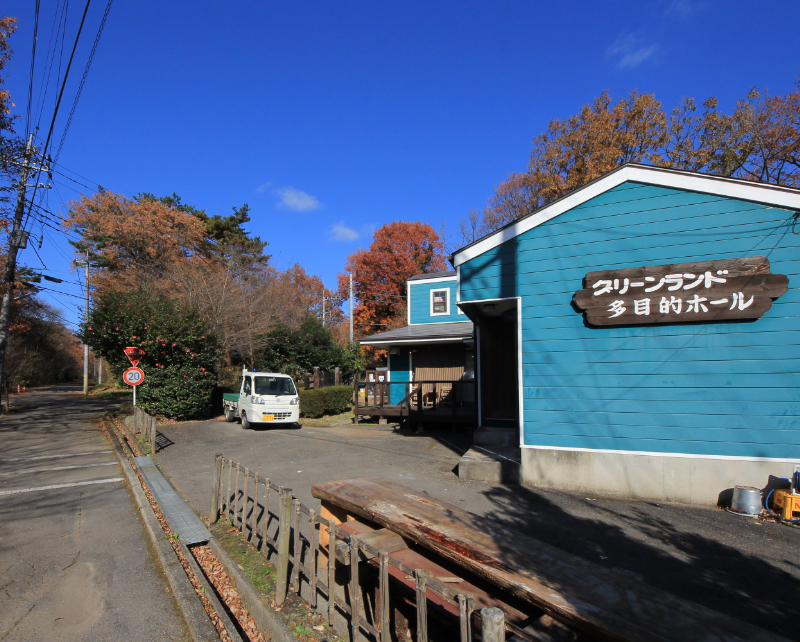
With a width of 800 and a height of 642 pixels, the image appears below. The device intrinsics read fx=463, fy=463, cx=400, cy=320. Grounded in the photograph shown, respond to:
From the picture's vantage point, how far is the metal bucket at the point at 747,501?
6.06m

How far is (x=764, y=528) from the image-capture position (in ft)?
18.7

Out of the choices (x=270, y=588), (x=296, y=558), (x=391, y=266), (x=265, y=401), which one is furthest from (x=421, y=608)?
(x=391, y=266)

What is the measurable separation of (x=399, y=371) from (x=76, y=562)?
14042 mm

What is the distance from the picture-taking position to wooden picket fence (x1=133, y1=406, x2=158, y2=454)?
10905 millimetres

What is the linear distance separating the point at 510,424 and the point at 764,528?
5.36 meters

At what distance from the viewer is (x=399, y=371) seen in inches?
734

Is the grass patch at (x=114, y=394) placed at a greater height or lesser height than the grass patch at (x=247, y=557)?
lesser

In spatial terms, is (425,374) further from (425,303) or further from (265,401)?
(265,401)

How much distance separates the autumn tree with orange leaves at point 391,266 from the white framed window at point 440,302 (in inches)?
690

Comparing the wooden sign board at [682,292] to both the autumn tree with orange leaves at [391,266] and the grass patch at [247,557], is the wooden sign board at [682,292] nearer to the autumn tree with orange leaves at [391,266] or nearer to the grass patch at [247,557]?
A: the grass patch at [247,557]

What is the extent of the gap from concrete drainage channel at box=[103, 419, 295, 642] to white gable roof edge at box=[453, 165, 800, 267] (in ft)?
20.2

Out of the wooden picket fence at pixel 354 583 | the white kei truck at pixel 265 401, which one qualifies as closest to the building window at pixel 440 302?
the white kei truck at pixel 265 401

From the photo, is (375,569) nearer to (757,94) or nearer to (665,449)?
(665,449)

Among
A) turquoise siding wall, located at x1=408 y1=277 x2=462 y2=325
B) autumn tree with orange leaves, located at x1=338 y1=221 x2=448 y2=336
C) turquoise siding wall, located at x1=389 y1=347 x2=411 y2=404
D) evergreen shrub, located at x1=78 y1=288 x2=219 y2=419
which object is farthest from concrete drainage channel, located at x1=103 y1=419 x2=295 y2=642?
autumn tree with orange leaves, located at x1=338 y1=221 x2=448 y2=336
